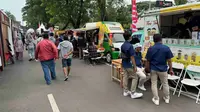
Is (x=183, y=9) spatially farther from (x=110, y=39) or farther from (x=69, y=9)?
(x=69, y=9)

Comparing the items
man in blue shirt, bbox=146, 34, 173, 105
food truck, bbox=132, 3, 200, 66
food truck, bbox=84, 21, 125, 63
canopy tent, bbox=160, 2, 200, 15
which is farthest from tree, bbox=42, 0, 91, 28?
man in blue shirt, bbox=146, 34, 173, 105

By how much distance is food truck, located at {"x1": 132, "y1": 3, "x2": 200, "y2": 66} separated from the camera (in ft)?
18.3

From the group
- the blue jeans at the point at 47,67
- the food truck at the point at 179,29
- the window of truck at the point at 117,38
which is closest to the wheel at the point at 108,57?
the window of truck at the point at 117,38

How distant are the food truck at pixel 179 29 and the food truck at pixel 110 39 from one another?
373 cm

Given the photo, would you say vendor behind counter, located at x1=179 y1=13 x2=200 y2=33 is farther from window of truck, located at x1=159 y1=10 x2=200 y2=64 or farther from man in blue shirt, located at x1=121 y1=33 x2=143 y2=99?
man in blue shirt, located at x1=121 y1=33 x2=143 y2=99

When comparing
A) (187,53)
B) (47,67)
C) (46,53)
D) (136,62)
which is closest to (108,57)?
(47,67)

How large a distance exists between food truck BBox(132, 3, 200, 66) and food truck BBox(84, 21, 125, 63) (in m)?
3.73

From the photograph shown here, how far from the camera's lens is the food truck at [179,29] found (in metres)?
5.59

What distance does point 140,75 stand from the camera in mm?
5543

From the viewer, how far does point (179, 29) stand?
22.6 feet

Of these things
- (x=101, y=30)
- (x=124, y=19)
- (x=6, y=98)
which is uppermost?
(x=124, y=19)

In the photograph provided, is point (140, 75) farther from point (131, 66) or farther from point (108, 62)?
point (108, 62)

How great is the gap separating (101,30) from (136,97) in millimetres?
7451

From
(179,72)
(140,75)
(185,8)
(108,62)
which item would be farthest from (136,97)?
(108,62)
